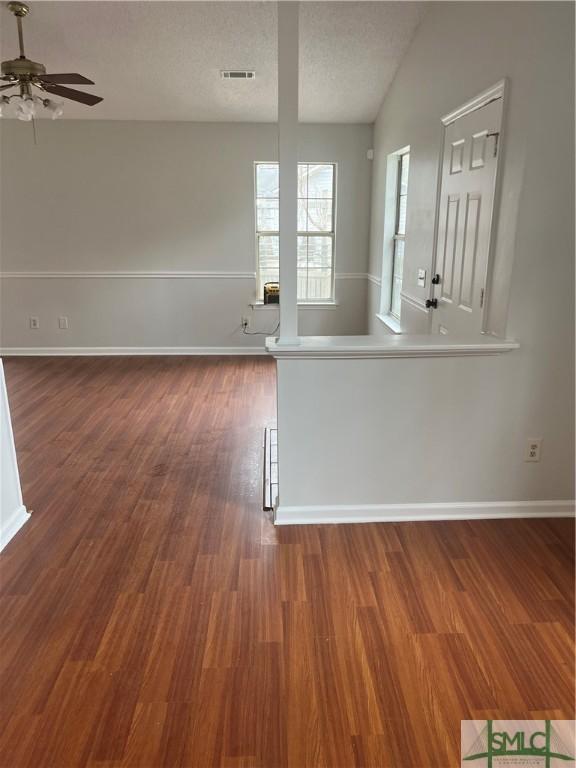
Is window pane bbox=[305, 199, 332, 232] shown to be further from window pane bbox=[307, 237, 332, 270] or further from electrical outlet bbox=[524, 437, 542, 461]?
electrical outlet bbox=[524, 437, 542, 461]

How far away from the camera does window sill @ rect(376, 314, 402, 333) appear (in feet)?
14.8

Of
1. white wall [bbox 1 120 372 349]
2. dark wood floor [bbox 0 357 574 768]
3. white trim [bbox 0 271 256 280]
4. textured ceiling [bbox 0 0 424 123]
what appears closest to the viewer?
dark wood floor [bbox 0 357 574 768]

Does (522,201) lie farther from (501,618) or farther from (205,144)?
(205,144)

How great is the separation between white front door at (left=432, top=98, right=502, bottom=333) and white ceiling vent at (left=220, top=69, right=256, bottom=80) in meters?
1.95

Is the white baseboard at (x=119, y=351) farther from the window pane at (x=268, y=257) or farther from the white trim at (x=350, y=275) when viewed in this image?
the white trim at (x=350, y=275)

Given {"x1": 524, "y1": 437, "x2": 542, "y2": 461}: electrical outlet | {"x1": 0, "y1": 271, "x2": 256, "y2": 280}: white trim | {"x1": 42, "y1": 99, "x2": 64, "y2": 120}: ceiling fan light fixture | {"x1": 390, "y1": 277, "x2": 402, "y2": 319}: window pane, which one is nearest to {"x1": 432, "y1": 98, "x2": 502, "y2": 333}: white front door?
{"x1": 524, "y1": 437, "x2": 542, "y2": 461}: electrical outlet

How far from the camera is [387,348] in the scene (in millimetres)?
2439

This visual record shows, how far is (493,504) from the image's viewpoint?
268 centimetres

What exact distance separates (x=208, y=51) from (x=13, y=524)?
11.6 ft

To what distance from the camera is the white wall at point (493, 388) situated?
2297 mm

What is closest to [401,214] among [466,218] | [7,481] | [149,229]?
[466,218]

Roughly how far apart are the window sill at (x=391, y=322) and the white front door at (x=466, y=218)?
102 centimetres

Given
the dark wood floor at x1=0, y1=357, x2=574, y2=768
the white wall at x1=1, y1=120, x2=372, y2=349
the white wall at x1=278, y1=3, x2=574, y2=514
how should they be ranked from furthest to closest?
the white wall at x1=1, y1=120, x2=372, y2=349
the white wall at x1=278, y1=3, x2=574, y2=514
the dark wood floor at x1=0, y1=357, x2=574, y2=768

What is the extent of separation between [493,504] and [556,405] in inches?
22.9
